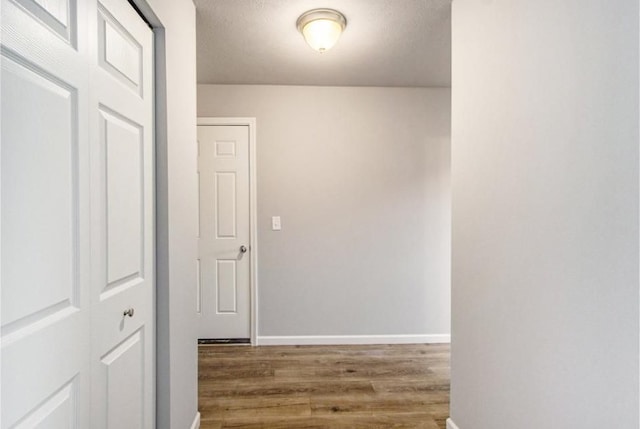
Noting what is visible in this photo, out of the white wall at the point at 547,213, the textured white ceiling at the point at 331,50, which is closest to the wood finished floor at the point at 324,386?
the white wall at the point at 547,213

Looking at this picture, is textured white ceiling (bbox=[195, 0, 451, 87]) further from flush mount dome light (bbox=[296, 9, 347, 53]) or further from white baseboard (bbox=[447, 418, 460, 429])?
white baseboard (bbox=[447, 418, 460, 429])

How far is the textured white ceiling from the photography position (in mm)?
1953

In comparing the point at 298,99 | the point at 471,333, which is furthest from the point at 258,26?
the point at 471,333

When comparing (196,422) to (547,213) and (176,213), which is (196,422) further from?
(547,213)

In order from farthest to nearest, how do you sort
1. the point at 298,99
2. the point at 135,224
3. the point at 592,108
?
the point at 298,99 < the point at 135,224 < the point at 592,108

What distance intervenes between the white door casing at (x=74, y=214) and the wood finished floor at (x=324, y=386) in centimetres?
95

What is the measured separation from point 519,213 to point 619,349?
537 mm

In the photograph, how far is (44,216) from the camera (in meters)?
0.82

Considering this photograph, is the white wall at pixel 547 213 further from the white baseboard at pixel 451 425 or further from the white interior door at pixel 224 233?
the white interior door at pixel 224 233

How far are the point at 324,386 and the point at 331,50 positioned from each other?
2352 millimetres

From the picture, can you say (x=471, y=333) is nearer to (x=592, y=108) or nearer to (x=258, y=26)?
(x=592, y=108)

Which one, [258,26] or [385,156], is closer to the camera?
[258,26]

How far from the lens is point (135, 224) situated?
131 centimetres

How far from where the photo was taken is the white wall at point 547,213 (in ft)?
2.98
